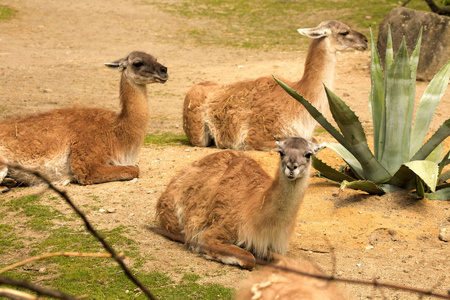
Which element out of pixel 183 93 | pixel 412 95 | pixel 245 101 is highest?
pixel 412 95

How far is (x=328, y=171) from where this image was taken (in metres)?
6.46

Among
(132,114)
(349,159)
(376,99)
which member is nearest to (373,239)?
(349,159)

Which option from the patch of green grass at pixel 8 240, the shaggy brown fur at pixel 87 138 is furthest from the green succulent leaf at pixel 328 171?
the patch of green grass at pixel 8 240

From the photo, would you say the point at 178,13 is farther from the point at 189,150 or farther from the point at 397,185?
the point at 397,185

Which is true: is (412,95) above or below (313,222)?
above

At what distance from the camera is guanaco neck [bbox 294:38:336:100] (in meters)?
8.09

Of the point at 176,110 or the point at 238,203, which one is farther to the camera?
the point at 176,110

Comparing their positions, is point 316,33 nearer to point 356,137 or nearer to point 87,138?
point 356,137

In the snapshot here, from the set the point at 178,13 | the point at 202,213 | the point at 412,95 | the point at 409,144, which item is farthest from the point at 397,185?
the point at 178,13

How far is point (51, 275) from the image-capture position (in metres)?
4.33

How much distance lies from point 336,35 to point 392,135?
8.47 feet

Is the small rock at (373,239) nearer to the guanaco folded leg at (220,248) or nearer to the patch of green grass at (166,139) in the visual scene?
the guanaco folded leg at (220,248)

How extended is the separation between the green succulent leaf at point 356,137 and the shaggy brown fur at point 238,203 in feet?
3.74

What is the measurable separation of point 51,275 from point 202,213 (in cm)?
138
